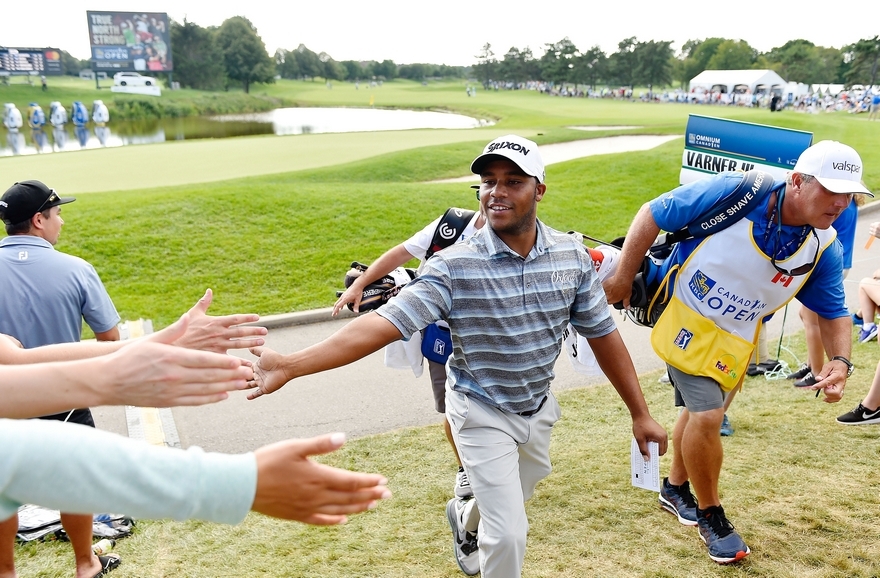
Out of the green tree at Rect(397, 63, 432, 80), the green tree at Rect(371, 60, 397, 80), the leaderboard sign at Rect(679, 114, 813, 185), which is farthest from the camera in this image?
the green tree at Rect(397, 63, 432, 80)

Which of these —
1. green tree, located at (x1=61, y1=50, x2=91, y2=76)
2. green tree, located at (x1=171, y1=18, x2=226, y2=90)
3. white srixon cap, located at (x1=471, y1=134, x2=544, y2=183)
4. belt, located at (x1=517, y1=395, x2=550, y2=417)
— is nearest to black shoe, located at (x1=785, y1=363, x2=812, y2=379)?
belt, located at (x1=517, y1=395, x2=550, y2=417)

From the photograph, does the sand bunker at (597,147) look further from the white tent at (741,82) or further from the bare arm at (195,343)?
the white tent at (741,82)

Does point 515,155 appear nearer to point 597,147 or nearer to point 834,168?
point 834,168

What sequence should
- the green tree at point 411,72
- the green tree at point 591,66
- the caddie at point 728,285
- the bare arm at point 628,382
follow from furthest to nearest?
the green tree at point 411,72 → the green tree at point 591,66 → the caddie at point 728,285 → the bare arm at point 628,382

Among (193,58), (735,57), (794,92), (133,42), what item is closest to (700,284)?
(794,92)

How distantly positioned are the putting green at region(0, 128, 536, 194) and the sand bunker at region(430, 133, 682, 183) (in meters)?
2.39

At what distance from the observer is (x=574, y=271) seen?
3.41 metres

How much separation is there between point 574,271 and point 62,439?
2499 mm

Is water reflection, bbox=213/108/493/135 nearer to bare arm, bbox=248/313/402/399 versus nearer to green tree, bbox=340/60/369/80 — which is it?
bare arm, bbox=248/313/402/399

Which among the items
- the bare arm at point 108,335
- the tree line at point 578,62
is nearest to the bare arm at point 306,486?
the bare arm at point 108,335

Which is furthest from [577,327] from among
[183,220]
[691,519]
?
[183,220]

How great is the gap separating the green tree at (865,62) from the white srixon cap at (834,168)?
70814mm

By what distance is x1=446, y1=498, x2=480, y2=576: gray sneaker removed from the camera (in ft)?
12.7

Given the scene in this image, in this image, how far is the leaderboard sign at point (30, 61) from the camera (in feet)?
250
